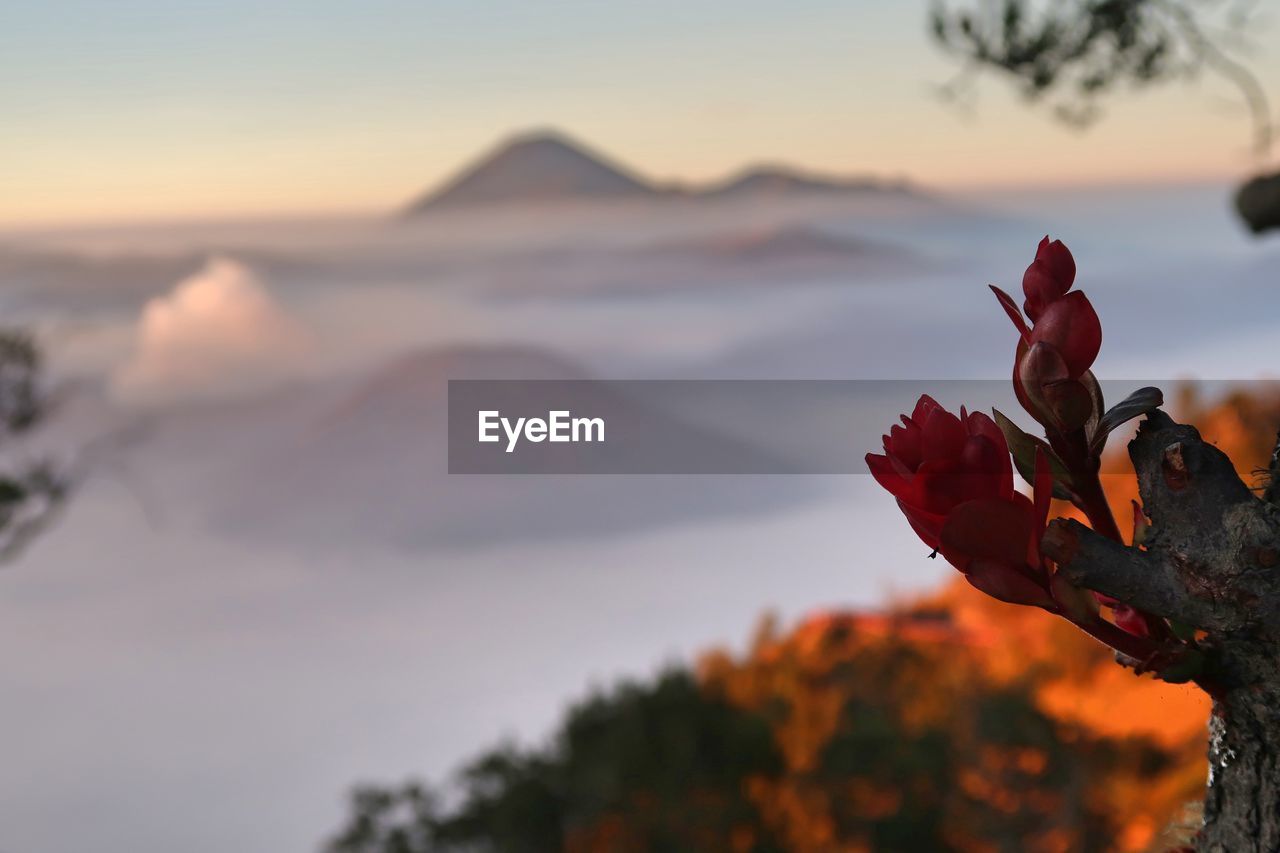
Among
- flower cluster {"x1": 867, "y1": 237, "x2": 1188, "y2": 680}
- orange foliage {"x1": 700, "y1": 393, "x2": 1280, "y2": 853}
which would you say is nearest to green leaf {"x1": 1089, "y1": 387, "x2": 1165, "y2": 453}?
flower cluster {"x1": 867, "y1": 237, "x2": 1188, "y2": 680}

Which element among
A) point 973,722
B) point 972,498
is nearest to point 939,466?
point 972,498

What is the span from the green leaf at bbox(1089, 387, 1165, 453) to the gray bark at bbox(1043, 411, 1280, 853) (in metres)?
0.03

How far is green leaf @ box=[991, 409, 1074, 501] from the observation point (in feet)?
2.29

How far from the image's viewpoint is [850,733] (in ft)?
17.7

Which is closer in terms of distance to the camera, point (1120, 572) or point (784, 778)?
point (1120, 572)

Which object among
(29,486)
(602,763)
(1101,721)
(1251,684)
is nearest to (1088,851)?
(1101,721)

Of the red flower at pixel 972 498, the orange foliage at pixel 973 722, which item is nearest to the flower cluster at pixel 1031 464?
the red flower at pixel 972 498

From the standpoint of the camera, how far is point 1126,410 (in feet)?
2.27

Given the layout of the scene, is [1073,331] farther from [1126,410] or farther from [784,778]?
[784,778]

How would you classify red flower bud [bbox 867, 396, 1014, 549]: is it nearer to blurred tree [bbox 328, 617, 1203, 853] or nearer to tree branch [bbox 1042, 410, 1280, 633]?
tree branch [bbox 1042, 410, 1280, 633]

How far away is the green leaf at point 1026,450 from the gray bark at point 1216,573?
4 cm

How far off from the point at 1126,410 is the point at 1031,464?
0.06 meters

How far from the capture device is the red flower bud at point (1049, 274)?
726 mm

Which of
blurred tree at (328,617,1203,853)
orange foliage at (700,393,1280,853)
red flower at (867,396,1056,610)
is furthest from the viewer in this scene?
blurred tree at (328,617,1203,853)
